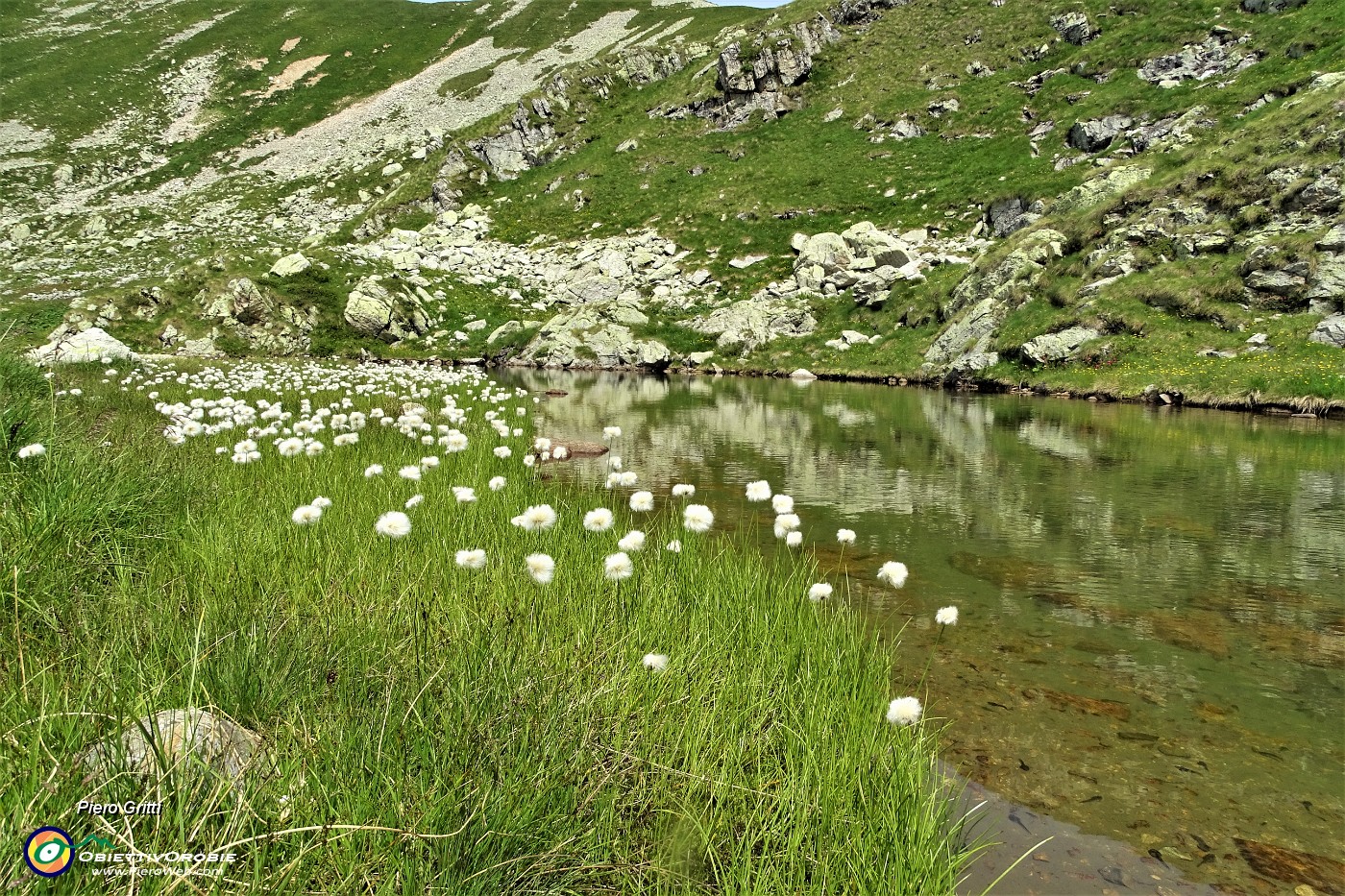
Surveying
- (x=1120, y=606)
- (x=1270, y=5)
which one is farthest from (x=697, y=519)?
(x=1270, y=5)

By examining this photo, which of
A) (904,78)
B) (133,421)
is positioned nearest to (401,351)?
(133,421)

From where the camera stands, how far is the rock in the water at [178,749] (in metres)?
2.04

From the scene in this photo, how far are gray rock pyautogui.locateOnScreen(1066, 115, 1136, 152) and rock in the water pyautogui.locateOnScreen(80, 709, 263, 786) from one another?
184 feet

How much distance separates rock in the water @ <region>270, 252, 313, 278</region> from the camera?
37.2 m

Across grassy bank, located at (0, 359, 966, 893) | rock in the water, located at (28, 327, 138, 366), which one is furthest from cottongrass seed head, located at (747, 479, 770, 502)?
rock in the water, located at (28, 327, 138, 366)

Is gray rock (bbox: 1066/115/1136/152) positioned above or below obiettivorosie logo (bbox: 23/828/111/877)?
below

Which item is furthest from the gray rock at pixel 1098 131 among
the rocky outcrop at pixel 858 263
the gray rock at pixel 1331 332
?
the gray rock at pixel 1331 332

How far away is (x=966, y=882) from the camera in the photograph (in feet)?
10.4

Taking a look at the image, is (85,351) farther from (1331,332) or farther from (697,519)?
(1331,332)

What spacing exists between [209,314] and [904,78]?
6210cm

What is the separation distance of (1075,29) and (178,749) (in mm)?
75512

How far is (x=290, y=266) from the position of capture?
123 feet

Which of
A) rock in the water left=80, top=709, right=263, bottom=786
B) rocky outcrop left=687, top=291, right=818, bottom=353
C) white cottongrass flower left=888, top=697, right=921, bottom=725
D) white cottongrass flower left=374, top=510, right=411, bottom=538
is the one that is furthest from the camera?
rocky outcrop left=687, top=291, right=818, bottom=353

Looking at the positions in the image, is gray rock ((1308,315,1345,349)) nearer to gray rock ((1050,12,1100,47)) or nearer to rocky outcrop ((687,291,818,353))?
rocky outcrop ((687,291,818,353))
